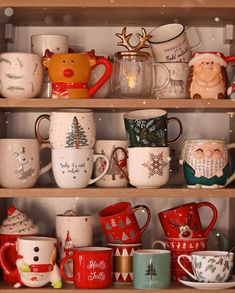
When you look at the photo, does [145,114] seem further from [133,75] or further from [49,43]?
[49,43]

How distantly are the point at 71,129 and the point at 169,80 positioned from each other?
203 millimetres

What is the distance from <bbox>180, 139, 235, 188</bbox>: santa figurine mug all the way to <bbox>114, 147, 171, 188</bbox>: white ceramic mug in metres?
0.05

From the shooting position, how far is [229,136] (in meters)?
1.64

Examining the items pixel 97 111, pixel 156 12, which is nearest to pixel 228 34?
pixel 156 12

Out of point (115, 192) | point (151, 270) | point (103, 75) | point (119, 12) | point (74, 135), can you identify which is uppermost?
point (119, 12)

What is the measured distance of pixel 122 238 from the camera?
1.52 m

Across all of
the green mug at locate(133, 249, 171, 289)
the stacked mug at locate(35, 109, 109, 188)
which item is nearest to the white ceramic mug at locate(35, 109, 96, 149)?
the stacked mug at locate(35, 109, 109, 188)

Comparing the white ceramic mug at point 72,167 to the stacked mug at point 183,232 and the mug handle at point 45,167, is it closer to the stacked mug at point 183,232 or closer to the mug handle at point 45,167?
the mug handle at point 45,167

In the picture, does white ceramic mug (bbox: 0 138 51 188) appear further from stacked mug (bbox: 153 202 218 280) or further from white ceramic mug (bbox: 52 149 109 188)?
stacked mug (bbox: 153 202 218 280)

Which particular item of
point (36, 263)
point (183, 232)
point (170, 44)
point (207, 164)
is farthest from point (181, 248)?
point (170, 44)

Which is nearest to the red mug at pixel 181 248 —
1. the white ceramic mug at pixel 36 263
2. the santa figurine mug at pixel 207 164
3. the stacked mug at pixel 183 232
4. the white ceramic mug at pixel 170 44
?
the stacked mug at pixel 183 232

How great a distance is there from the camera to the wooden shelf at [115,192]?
1.46 m

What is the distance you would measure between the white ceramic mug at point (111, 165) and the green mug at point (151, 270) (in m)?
0.14

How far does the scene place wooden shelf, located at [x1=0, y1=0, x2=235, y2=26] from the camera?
1.45 m
